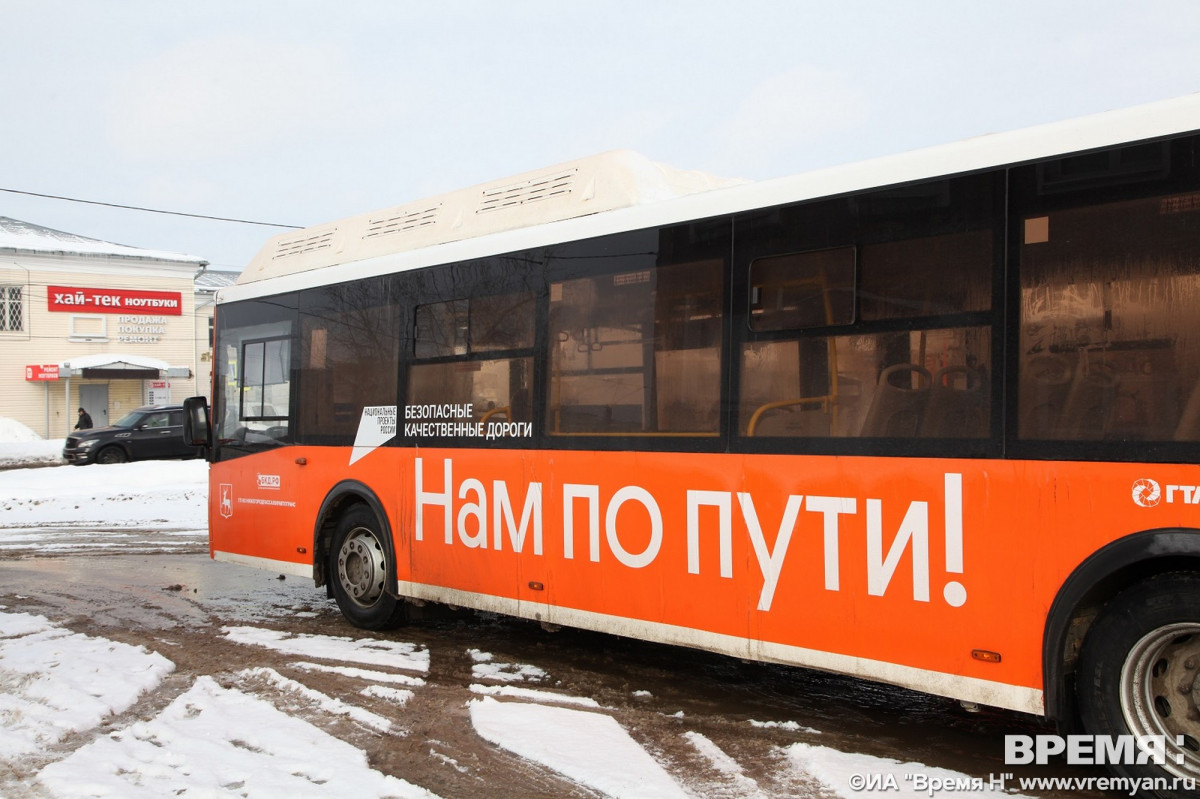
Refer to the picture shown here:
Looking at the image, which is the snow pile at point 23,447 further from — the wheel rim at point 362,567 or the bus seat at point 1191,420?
the bus seat at point 1191,420

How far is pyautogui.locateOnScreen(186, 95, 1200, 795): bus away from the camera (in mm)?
3947

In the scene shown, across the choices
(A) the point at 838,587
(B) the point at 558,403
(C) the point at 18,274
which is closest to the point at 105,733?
(B) the point at 558,403

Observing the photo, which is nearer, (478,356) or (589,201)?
(589,201)

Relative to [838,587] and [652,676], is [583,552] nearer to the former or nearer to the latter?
[652,676]

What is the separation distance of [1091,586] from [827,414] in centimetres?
141

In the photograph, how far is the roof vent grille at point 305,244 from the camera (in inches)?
340

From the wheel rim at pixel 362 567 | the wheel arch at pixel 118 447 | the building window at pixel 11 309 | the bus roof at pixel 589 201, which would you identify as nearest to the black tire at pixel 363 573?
the wheel rim at pixel 362 567

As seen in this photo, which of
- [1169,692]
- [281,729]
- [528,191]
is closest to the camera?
[1169,692]

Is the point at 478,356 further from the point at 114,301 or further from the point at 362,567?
the point at 114,301

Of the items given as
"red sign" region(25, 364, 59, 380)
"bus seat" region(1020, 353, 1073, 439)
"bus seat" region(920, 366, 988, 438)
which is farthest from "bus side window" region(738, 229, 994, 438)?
"red sign" region(25, 364, 59, 380)

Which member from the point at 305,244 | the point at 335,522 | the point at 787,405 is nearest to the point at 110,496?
the point at 305,244

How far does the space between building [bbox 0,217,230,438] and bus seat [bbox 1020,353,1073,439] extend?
1673 inches

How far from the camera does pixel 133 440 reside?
1078 inches

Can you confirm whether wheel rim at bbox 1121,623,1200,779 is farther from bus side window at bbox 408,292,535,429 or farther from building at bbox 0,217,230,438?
building at bbox 0,217,230,438
